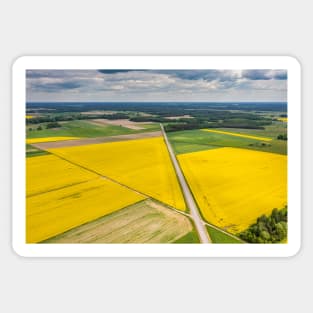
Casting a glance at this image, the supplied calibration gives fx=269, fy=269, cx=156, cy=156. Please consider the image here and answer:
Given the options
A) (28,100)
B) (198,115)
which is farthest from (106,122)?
(198,115)

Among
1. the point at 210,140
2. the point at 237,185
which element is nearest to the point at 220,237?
the point at 237,185

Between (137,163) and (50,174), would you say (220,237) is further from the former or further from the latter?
(50,174)

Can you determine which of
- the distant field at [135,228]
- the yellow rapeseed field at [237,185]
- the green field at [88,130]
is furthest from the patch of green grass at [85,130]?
the distant field at [135,228]

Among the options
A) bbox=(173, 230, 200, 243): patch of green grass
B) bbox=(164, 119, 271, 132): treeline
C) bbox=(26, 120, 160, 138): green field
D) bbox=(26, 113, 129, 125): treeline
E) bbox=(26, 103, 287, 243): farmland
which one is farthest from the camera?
bbox=(164, 119, 271, 132): treeline

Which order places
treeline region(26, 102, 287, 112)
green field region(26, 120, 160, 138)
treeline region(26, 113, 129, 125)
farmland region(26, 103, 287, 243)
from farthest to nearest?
1. green field region(26, 120, 160, 138)
2. treeline region(26, 102, 287, 112)
3. treeline region(26, 113, 129, 125)
4. farmland region(26, 103, 287, 243)

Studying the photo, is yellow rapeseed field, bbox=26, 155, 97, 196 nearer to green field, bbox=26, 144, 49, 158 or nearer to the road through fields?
green field, bbox=26, 144, 49, 158

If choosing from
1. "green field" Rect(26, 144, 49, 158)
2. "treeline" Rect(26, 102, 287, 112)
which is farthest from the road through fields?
"green field" Rect(26, 144, 49, 158)
